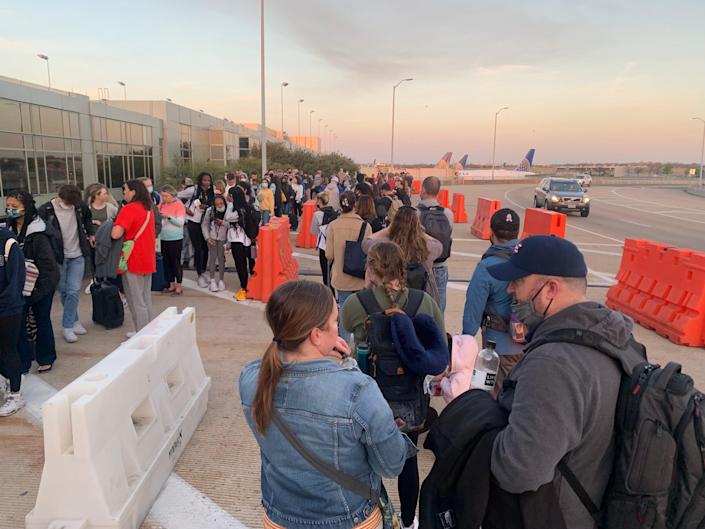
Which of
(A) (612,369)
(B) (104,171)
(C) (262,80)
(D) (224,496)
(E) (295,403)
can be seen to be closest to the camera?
(A) (612,369)

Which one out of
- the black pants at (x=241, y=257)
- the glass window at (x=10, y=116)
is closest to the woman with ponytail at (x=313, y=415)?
the black pants at (x=241, y=257)

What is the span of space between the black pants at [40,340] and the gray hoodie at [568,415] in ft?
15.8

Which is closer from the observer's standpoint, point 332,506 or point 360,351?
point 332,506

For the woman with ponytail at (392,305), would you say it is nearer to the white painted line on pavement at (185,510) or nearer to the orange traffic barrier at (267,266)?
the white painted line on pavement at (185,510)

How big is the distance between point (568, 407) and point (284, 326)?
3.16 feet

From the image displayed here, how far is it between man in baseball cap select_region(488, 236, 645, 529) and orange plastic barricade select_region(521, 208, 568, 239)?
10.3 metres

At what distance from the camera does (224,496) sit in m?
3.50

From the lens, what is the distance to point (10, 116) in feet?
67.5

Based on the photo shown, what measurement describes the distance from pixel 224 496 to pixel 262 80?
20964 mm

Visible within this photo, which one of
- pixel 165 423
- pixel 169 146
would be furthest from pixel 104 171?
pixel 165 423

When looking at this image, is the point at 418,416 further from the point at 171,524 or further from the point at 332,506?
the point at 171,524

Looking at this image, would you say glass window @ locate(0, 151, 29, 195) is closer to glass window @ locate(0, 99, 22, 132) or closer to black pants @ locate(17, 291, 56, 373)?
glass window @ locate(0, 99, 22, 132)

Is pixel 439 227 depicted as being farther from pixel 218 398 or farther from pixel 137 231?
pixel 137 231

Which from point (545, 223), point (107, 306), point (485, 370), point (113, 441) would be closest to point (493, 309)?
point (485, 370)
